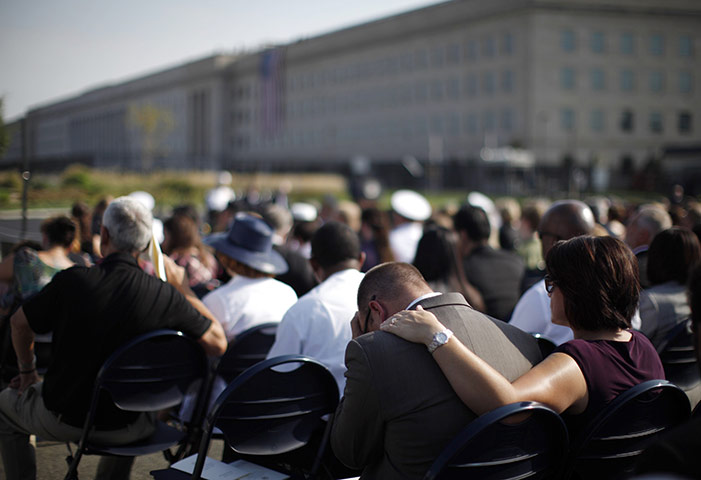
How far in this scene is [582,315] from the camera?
2.73m

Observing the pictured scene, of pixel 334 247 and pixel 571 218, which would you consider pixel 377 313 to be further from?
pixel 571 218

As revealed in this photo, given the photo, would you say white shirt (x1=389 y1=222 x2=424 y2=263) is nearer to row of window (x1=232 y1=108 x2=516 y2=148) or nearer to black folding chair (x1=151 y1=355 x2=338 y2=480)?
black folding chair (x1=151 y1=355 x2=338 y2=480)

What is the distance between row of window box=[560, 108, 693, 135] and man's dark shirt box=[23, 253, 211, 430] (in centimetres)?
6160

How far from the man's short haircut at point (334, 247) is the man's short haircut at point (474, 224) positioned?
2.74m

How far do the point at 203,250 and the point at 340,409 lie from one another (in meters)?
5.04

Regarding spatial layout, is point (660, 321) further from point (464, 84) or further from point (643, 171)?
point (464, 84)

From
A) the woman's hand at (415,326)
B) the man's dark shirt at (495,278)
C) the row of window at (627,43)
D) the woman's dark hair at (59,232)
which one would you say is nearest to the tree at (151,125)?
the row of window at (627,43)

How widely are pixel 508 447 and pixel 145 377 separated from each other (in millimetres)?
1938

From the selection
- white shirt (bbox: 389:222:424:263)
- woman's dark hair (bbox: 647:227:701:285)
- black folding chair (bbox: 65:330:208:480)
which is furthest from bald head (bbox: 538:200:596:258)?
white shirt (bbox: 389:222:424:263)

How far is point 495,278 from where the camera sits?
6785 millimetres

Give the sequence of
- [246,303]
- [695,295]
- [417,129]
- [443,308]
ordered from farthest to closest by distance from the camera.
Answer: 1. [417,129]
2. [246,303]
3. [443,308]
4. [695,295]

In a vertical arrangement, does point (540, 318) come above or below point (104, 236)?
below

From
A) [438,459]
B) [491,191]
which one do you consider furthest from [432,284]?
[491,191]

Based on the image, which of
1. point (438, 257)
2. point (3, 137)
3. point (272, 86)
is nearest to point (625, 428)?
point (438, 257)
